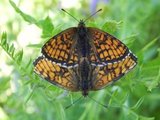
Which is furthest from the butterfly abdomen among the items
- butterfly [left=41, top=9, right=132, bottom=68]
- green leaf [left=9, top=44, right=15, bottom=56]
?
green leaf [left=9, top=44, right=15, bottom=56]

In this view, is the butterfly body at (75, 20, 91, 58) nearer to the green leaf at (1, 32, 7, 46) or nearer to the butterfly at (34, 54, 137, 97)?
the butterfly at (34, 54, 137, 97)

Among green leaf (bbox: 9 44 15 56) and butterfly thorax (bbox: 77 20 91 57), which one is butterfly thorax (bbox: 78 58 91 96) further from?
green leaf (bbox: 9 44 15 56)

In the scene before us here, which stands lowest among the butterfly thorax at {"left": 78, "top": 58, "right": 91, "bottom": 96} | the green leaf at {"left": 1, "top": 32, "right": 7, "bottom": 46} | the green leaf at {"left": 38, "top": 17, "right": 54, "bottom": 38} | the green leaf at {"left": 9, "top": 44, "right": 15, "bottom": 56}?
the butterfly thorax at {"left": 78, "top": 58, "right": 91, "bottom": 96}

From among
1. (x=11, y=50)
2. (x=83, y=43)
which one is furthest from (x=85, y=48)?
(x=11, y=50)

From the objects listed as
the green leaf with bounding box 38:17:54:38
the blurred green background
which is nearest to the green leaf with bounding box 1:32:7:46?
the blurred green background

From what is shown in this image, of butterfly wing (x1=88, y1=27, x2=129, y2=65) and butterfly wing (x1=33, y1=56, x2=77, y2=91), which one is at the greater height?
butterfly wing (x1=88, y1=27, x2=129, y2=65)

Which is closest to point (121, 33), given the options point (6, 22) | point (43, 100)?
point (43, 100)

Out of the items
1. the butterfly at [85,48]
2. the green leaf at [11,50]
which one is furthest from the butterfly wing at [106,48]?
the green leaf at [11,50]
